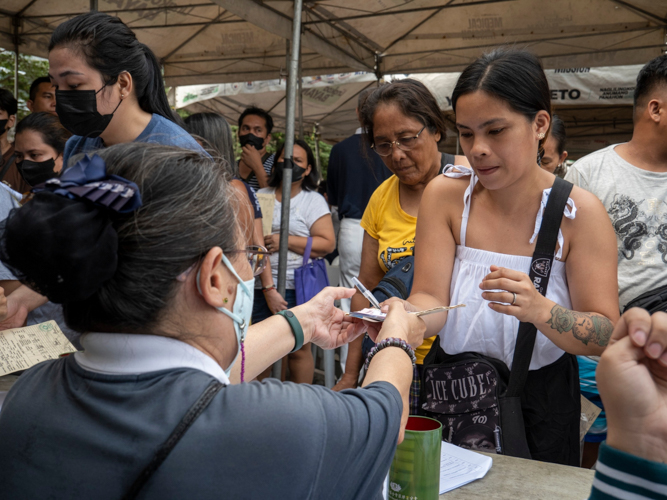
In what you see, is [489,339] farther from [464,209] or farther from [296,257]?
[296,257]

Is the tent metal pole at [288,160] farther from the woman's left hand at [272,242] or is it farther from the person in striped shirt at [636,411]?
the person in striped shirt at [636,411]

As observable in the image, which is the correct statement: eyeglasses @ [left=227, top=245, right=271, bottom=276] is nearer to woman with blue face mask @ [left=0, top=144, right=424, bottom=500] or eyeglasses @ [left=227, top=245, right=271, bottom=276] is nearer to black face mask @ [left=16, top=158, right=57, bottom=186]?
woman with blue face mask @ [left=0, top=144, right=424, bottom=500]

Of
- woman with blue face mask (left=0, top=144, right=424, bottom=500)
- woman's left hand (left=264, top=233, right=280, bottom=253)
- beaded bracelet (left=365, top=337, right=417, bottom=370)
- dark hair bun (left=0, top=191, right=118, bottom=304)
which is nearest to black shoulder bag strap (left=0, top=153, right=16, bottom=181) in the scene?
woman's left hand (left=264, top=233, right=280, bottom=253)

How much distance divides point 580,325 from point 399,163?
3.81 ft

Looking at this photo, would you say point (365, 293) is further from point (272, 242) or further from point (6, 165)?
point (6, 165)

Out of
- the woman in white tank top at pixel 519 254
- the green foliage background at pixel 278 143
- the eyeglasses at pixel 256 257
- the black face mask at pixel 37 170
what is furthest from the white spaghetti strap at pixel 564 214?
the green foliage background at pixel 278 143

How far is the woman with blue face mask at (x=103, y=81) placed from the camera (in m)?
2.12

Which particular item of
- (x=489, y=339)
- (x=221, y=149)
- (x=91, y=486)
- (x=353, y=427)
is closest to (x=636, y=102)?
(x=489, y=339)

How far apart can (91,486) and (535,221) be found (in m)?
1.46

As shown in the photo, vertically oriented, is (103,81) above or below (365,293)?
above

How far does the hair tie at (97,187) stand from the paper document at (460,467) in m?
0.97

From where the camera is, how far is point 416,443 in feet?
3.56

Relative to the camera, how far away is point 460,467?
1402 millimetres

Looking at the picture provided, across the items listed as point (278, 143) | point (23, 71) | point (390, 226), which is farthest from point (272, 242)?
point (23, 71)
